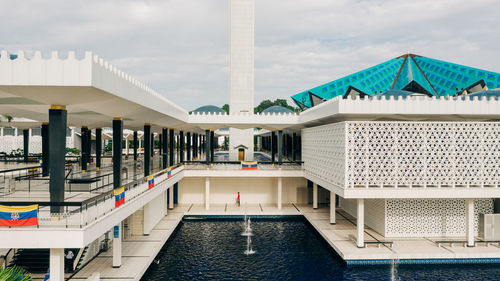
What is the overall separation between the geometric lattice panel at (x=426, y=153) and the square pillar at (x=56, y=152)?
13.6 m

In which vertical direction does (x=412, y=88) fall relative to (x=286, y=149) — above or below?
above

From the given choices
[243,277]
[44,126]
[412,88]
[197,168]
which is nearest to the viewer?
[243,277]

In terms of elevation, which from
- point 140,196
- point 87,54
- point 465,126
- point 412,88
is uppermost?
point 412,88

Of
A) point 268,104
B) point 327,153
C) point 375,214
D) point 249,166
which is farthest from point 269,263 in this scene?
point 268,104

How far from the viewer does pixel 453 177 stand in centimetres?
1755

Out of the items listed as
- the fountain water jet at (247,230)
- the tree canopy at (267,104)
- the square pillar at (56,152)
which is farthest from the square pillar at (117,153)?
the tree canopy at (267,104)

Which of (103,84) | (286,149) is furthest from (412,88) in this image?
(103,84)

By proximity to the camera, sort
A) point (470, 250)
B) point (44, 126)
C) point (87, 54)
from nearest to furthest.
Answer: point (87, 54) → point (470, 250) → point (44, 126)

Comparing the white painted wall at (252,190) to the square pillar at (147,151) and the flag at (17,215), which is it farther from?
the flag at (17,215)

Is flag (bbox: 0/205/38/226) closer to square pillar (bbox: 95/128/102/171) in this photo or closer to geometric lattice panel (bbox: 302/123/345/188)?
geometric lattice panel (bbox: 302/123/345/188)

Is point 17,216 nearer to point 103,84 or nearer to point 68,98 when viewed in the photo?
point 68,98

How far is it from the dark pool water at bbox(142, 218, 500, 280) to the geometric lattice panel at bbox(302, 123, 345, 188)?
432 cm

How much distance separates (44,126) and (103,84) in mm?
17506

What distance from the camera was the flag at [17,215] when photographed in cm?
973
